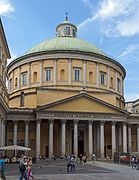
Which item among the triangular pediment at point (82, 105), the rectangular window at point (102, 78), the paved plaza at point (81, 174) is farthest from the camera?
the rectangular window at point (102, 78)

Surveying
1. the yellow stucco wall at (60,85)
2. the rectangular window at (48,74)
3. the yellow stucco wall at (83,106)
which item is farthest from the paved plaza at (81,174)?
the rectangular window at (48,74)

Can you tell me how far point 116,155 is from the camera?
155 ft

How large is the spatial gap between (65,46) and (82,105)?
1513cm

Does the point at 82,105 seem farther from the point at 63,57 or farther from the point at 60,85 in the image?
the point at 63,57

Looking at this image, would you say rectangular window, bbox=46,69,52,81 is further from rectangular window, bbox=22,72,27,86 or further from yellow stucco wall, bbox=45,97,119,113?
yellow stucco wall, bbox=45,97,119,113

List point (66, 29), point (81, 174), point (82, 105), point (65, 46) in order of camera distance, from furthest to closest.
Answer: point (66, 29) → point (65, 46) → point (82, 105) → point (81, 174)

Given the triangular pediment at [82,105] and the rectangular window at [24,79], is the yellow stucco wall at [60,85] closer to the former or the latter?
the rectangular window at [24,79]

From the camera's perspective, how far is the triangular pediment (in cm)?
5597

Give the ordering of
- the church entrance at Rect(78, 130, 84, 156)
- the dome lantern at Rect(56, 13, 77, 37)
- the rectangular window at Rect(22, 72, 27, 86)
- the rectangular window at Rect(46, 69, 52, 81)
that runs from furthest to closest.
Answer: the dome lantern at Rect(56, 13, 77, 37) → the rectangular window at Rect(22, 72, 27, 86) → the rectangular window at Rect(46, 69, 52, 81) → the church entrance at Rect(78, 130, 84, 156)

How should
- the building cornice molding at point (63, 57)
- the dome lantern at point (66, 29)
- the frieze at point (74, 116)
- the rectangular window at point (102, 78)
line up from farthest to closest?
the dome lantern at point (66, 29), the rectangular window at point (102, 78), the building cornice molding at point (63, 57), the frieze at point (74, 116)

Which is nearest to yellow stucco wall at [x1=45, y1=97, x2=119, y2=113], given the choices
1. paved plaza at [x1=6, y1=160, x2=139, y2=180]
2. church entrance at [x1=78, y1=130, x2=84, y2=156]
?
church entrance at [x1=78, y1=130, x2=84, y2=156]

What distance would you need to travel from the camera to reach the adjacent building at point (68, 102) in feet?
184

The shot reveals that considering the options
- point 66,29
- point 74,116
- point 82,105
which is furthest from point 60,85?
point 66,29

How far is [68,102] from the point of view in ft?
186
